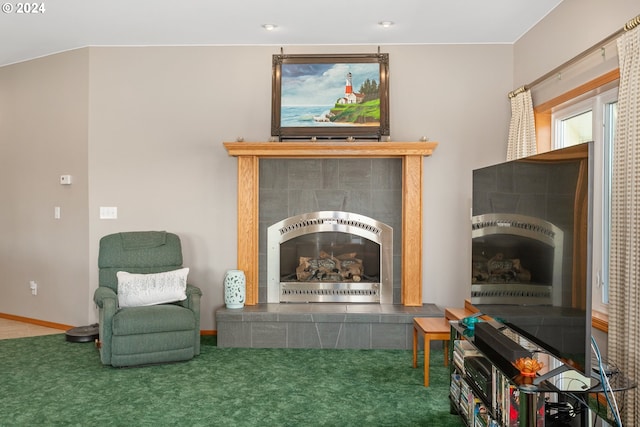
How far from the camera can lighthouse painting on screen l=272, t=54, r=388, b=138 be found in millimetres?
4500

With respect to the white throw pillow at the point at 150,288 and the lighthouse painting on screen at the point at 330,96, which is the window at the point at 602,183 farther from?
the white throw pillow at the point at 150,288

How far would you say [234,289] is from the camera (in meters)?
4.33

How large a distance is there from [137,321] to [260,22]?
2.55 metres

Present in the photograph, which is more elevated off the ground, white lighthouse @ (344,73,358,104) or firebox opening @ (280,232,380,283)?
white lighthouse @ (344,73,358,104)

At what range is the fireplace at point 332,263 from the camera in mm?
4668

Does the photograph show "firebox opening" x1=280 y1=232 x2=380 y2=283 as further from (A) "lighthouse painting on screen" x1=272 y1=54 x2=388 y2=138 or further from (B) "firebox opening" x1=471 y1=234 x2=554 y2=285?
(B) "firebox opening" x1=471 y1=234 x2=554 y2=285

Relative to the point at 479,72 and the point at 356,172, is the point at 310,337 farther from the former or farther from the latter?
the point at 479,72

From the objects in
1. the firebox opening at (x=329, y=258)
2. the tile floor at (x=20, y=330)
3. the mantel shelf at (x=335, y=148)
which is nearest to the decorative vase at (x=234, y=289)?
the firebox opening at (x=329, y=258)

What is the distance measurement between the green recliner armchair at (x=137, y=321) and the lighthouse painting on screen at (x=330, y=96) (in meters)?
1.66

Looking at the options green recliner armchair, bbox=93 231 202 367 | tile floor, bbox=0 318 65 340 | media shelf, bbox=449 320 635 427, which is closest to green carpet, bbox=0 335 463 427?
green recliner armchair, bbox=93 231 202 367

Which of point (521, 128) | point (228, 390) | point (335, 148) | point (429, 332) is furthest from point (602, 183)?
point (228, 390)

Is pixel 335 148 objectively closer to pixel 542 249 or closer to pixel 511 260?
pixel 511 260

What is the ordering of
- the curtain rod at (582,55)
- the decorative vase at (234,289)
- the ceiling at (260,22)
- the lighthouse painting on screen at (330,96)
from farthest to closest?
1. the lighthouse painting on screen at (330,96)
2. the decorative vase at (234,289)
3. the ceiling at (260,22)
4. the curtain rod at (582,55)

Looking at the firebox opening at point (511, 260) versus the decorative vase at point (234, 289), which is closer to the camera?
the firebox opening at point (511, 260)
